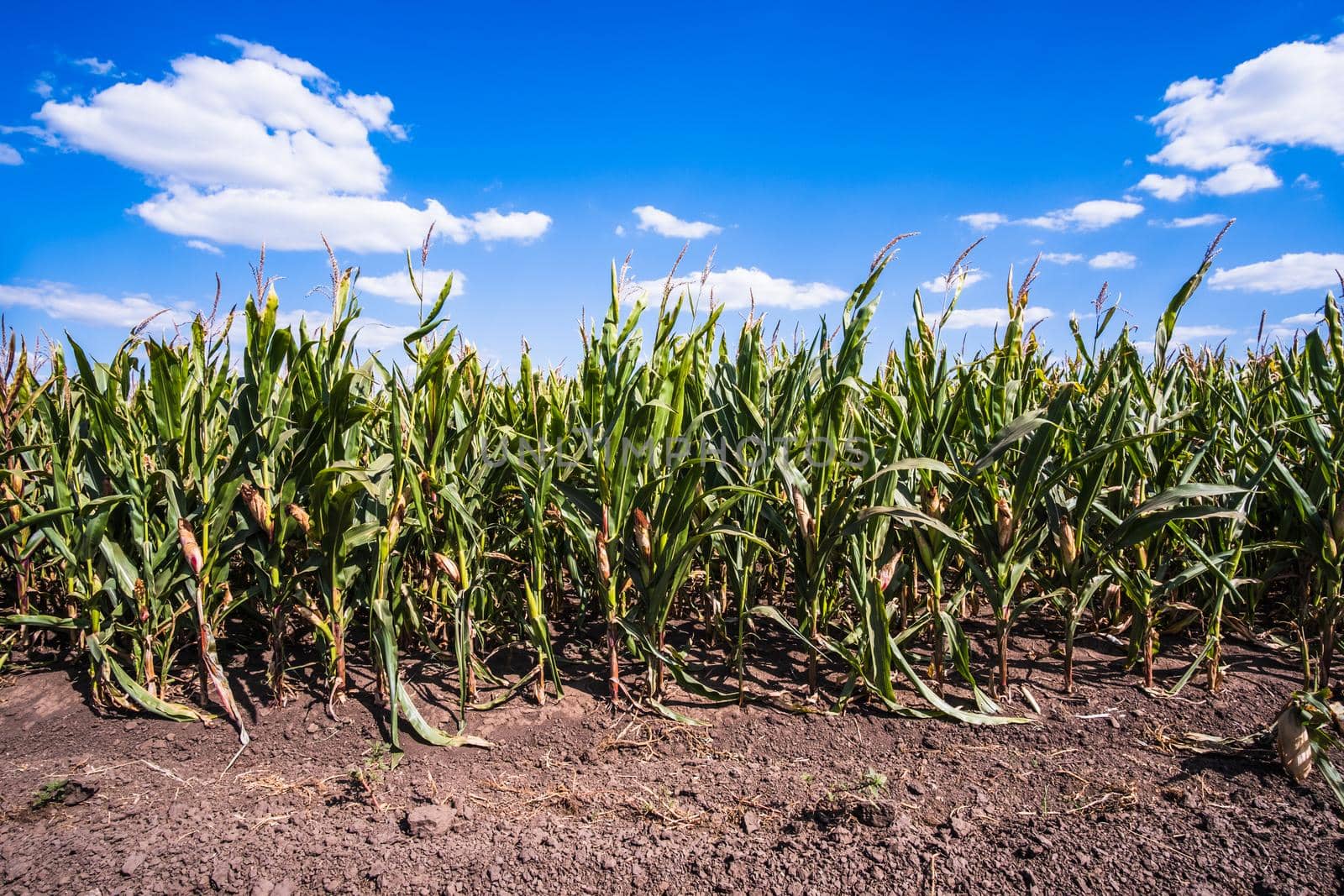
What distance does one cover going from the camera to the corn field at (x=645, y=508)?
195 centimetres

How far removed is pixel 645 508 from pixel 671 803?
730 mm

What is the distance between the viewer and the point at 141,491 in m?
2.04

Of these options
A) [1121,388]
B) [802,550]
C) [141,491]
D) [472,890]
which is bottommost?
[472,890]

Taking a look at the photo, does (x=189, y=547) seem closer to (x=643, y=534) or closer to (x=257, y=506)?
(x=257, y=506)

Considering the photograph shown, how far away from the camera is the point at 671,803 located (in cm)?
172

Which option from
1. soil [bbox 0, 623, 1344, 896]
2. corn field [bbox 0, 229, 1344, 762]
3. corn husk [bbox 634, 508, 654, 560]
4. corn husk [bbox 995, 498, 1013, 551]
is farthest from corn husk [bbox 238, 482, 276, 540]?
corn husk [bbox 995, 498, 1013, 551]

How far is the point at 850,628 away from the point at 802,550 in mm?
490

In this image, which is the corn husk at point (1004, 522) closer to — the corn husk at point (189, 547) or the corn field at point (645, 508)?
the corn field at point (645, 508)

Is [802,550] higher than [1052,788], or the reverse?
[802,550]

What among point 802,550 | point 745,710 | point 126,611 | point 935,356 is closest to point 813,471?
point 802,550

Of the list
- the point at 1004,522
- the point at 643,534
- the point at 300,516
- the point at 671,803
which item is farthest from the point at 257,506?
the point at 1004,522

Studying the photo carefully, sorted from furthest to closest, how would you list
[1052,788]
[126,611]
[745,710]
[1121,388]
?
[126,611]
[745,710]
[1121,388]
[1052,788]

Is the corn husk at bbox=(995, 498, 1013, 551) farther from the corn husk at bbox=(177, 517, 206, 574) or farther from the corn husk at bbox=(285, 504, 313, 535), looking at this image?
the corn husk at bbox=(177, 517, 206, 574)

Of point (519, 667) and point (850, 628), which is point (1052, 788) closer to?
point (850, 628)
